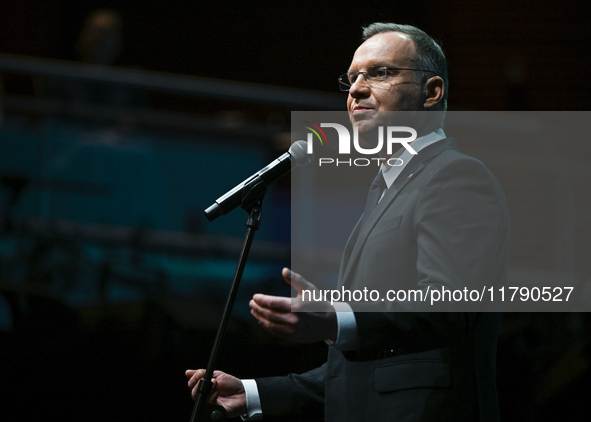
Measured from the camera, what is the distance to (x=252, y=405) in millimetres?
1865

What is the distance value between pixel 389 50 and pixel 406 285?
0.66 metres

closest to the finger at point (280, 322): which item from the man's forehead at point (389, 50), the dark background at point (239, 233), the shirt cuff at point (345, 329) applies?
the shirt cuff at point (345, 329)

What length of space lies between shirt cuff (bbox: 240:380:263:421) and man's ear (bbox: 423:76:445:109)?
0.87 metres

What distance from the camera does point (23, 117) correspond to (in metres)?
3.11

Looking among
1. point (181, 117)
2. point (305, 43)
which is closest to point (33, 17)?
point (305, 43)

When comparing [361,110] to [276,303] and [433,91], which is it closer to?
[433,91]

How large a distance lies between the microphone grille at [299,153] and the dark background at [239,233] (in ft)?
4.70

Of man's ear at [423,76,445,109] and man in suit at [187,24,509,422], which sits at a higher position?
man's ear at [423,76,445,109]

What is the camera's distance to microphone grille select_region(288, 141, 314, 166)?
5.68ft

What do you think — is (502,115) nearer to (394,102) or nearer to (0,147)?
(394,102)

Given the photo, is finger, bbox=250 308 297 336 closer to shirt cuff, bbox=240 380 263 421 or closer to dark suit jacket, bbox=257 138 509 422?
dark suit jacket, bbox=257 138 509 422

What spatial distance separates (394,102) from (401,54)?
0.13 meters

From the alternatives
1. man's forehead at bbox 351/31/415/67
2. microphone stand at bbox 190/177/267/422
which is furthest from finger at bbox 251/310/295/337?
man's forehead at bbox 351/31/415/67

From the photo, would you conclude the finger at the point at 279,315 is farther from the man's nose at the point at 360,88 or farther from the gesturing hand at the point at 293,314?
the man's nose at the point at 360,88
